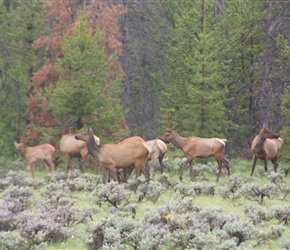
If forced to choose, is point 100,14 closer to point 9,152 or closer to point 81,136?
point 9,152

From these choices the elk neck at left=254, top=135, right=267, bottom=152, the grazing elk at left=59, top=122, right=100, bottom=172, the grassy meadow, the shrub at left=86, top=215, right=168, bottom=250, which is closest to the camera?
the shrub at left=86, top=215, right=168, bottom=250

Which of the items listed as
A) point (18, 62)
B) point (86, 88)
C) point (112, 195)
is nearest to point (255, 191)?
point (112, 195)

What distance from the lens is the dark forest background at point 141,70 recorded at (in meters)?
23.7

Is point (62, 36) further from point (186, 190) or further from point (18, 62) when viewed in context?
point (186, 190)

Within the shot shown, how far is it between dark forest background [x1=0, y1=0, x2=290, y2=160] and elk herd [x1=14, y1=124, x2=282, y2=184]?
1126 mm

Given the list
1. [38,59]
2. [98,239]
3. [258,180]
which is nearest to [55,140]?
[38,59]

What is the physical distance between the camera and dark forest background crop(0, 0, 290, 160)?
23.7m

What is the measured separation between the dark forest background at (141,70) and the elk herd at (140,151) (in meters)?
1.13

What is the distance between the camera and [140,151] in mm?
16234

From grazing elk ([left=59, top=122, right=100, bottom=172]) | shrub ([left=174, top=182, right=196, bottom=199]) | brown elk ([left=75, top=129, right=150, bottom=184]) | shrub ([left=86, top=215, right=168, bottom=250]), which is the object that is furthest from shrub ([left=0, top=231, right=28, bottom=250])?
grazing elk ([left=59, top=122, right=100, bottom=172])

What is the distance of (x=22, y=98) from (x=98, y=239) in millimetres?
22732

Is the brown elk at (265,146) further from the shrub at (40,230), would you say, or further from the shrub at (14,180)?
the shrub at (40,230)

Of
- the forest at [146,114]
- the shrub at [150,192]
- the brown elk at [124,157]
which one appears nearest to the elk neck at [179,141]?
the forest at [146,114]

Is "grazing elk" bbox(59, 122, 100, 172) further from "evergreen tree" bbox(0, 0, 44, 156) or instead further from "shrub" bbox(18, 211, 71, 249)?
"shrub" bbox(18, 211, 71, 249)
